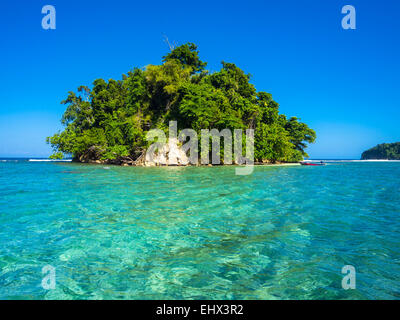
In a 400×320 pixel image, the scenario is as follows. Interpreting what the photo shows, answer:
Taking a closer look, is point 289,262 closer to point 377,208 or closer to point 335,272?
point 335,272

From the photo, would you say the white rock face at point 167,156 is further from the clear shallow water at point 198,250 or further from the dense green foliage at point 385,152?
the dense green foliage at point 385,152

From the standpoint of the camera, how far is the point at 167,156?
31828mm

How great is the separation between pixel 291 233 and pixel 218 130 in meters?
28.1

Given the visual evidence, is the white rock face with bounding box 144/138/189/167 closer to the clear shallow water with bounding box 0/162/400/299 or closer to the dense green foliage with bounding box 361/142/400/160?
the clear shallow water with bounding box 0/162/400/299

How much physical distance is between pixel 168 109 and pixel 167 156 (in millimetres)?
7970

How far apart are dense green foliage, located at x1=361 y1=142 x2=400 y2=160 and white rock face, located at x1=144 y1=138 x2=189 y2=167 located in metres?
108

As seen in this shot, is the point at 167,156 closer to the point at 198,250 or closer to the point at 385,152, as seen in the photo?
the point at 198,250

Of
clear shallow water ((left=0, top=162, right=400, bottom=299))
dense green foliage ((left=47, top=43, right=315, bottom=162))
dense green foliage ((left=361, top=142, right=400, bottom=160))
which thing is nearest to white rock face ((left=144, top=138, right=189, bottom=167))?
dense green foliage ((left=47, top=43, right=315, bottom=162))

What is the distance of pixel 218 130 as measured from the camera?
32.2 m

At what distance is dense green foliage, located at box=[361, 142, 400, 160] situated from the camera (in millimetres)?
97500

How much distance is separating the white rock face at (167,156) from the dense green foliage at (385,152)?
108135 millimetres

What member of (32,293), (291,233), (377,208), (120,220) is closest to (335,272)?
(291,233)

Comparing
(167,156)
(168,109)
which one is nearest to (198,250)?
(167,156)
